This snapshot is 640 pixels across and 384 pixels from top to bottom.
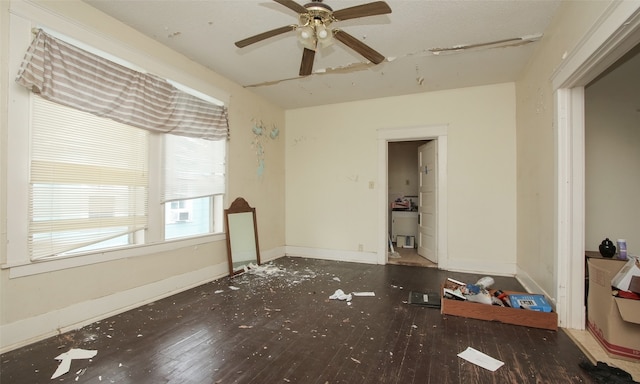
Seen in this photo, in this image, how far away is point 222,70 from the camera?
3.62 m

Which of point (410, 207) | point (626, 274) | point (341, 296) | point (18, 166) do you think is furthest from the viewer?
point (410, 207)

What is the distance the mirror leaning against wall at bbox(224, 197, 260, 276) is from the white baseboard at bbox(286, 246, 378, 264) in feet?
3.17

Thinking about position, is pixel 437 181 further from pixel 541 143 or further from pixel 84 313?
pixel 84 313

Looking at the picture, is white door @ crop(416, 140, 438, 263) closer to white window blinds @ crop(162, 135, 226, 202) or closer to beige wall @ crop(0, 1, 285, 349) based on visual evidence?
beige wall @ crop(0, 1, 285, 349)

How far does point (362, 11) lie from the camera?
75.9 inches

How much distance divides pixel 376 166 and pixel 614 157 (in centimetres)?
271

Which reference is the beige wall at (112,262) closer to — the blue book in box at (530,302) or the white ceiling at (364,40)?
the white ceiling at (364,40)

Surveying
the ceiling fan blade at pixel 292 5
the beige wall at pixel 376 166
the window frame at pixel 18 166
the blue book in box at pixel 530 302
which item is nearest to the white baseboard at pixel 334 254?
the beige wall at pixel 376 166

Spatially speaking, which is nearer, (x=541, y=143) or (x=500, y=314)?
(x=500, y=314)

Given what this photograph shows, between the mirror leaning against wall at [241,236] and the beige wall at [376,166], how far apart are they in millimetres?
A: 1054

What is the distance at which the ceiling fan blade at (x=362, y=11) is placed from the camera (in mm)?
1847

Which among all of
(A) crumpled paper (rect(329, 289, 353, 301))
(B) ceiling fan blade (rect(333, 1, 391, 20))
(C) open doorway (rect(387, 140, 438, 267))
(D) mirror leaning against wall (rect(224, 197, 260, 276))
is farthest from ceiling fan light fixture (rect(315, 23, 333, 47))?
(C) open doorway (rect(387, 140, 438, 267))

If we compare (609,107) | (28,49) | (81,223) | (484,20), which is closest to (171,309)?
(81,223)

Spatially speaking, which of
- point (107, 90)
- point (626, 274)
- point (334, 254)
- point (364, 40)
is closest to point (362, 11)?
point (364, 40)
